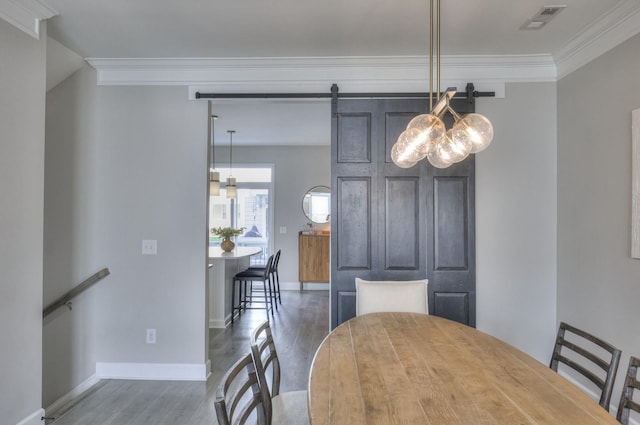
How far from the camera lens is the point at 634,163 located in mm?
2170

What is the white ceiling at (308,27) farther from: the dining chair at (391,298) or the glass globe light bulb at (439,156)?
the dining chair at (391,298)

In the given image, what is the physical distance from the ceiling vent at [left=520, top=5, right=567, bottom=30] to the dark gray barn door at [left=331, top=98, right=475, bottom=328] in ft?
2.14

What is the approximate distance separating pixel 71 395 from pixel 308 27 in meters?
3.26

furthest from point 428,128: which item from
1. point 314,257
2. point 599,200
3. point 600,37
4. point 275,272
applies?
point 314,257

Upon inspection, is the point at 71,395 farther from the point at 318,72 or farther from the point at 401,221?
the point at 318,72

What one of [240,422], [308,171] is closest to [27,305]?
[240,422]

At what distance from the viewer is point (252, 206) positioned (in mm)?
6867

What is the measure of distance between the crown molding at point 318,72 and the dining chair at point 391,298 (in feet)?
5.35

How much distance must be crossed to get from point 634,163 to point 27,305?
374 centimetres

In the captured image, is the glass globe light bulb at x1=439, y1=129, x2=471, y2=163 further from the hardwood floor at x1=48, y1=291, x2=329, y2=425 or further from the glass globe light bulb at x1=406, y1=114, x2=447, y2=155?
the hardwood floor at x1=48, y1=291, x2=329, y2=425

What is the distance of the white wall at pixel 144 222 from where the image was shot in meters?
3.07

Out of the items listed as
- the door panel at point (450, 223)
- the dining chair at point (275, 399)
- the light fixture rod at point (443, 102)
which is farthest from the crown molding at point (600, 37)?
the dining chair at point (275, 399)

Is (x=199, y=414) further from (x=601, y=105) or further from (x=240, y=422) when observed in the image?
(x=601, y=105)

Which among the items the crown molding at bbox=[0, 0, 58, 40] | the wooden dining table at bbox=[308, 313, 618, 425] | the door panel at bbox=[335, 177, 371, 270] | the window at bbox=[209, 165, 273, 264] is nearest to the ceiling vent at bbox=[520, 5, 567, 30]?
the door panel at bbox=[335, 177, 371, 270]
